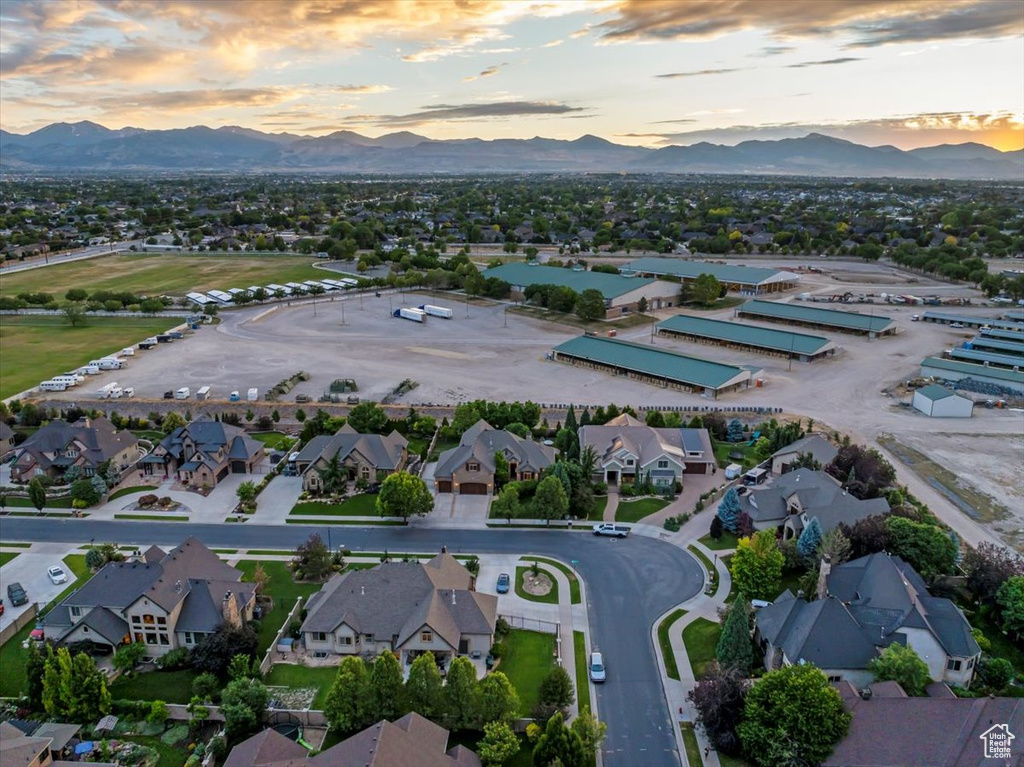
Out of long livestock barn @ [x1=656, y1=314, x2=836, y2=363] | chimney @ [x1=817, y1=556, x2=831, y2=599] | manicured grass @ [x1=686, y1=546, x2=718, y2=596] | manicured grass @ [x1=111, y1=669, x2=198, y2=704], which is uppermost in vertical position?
long livestock barn @ [x1=656, y1=314, x2=836, y2=363]

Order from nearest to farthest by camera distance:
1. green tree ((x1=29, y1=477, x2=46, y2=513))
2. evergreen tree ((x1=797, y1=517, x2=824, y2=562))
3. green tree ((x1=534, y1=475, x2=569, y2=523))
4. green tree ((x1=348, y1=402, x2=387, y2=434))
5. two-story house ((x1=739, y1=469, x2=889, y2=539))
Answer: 1. evergreen tree ((x1=797, y1=517, x2=824, y2=562))
2. two-story house ((x1=739, y1=469, x2=889, y2=539))
3. green tree ((x1=534, y1=475, x2=569, y2=523))
4. green tree ((x1=29, y1=477, x2=46, y2=513))
5. green tree ((x1=348, y1=402, x2=387, y2=434))

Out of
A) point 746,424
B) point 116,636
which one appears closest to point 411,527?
point 116,636

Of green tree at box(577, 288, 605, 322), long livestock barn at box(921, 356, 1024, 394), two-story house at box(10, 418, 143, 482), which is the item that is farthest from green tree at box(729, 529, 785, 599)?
green tree at box(577, 288, 605, 322)

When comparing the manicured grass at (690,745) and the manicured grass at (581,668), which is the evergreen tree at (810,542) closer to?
the manicured grass at (581,668)

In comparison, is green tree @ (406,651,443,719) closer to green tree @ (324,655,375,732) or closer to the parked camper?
green tree @ (324,655,375,732)

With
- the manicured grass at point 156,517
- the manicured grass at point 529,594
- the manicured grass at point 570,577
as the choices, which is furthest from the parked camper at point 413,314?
the manicured grass at point 529,594

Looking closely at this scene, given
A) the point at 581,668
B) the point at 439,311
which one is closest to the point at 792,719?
the point at 581,668
